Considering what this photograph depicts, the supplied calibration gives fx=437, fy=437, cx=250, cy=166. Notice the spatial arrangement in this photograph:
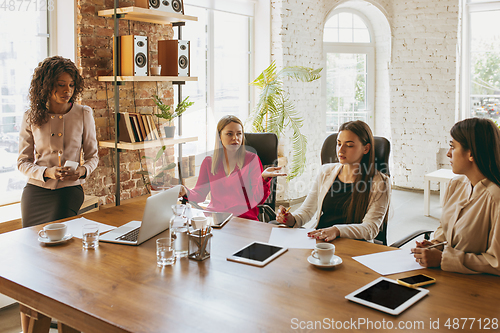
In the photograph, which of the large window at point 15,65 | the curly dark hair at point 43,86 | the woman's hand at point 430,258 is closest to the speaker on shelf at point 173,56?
the large window at point 15,65

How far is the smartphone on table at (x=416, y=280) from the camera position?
1.49 metres

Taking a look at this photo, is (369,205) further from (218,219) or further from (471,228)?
(218,219)

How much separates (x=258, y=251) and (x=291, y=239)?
0.77ft

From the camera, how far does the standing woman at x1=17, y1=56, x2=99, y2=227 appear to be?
2.62 m

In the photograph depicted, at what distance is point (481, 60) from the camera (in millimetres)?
6145

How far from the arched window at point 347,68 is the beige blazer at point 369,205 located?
4.00 m

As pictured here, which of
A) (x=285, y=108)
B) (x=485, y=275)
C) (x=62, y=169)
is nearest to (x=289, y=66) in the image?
(x=285, y=108)

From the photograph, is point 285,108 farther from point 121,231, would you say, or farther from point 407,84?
point 121,231

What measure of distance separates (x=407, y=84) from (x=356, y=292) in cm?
541

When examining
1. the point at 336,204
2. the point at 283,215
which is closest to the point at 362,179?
the point at 336,204

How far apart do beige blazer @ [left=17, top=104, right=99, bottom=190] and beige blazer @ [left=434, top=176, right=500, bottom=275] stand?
83.5 inches

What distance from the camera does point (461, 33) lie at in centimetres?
605

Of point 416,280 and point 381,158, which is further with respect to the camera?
point 381,158

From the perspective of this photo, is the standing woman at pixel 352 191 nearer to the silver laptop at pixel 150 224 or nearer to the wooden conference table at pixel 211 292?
the wooden conference table at pixel 211 292
